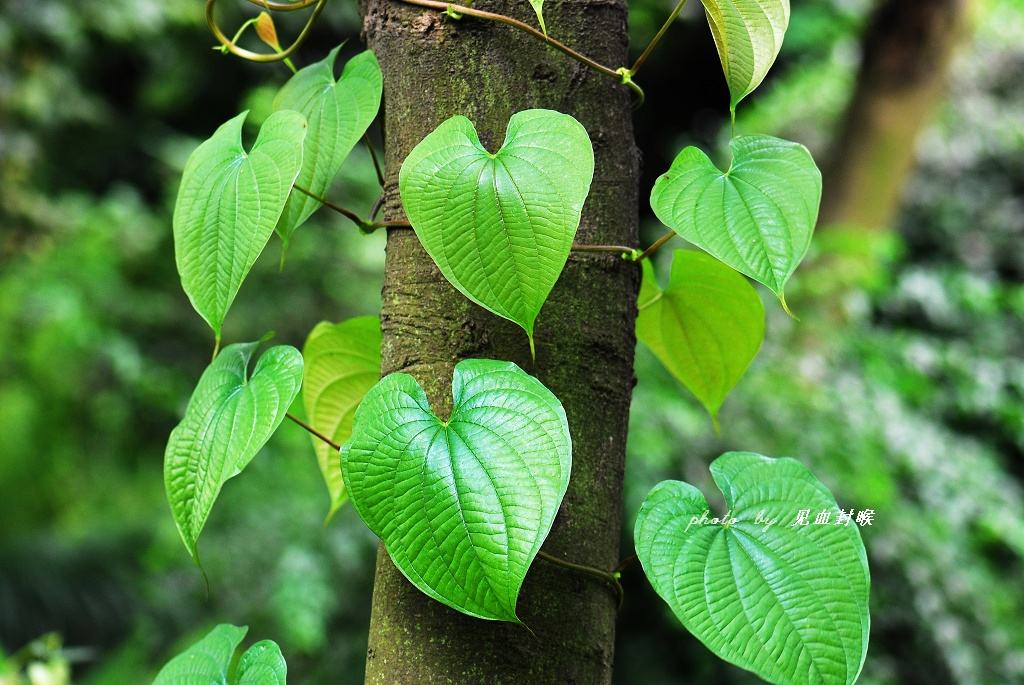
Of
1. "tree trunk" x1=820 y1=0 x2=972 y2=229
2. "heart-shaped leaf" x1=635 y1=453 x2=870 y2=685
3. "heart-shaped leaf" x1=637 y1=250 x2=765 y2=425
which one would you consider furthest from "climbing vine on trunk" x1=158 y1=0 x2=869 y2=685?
"tree trunk" x1=820 y1=0 x2=972 y2=229

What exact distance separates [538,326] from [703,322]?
0.20 metres

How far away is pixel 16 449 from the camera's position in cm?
308

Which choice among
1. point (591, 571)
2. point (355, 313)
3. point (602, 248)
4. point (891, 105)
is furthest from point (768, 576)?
point (891, 105)

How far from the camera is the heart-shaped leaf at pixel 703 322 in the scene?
64 cm

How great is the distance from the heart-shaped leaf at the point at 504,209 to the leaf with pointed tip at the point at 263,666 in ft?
0.79

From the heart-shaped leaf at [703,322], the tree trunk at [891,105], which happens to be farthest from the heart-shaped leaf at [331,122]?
the tree trunk at [891,105]

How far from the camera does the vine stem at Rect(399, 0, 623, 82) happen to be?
1.64 ft

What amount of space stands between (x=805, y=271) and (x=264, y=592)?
1.52m

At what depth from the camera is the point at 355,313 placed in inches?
107

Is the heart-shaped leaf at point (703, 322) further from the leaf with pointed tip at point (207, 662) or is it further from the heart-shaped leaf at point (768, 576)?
the leaf with pointed tip at point (207, 662)

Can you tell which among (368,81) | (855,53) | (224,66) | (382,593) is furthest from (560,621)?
(224,66)

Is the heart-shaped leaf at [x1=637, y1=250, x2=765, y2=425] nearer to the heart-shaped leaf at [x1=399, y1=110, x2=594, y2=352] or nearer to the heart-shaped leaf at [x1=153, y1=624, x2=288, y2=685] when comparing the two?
the heart-shaped leaf at [x1=399, y1=110, x2=594, y2=352]

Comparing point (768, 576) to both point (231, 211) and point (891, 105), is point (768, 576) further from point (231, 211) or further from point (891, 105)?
point (891, 105)

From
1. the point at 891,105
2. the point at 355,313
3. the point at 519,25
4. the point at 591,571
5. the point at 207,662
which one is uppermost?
the point at 519,25
